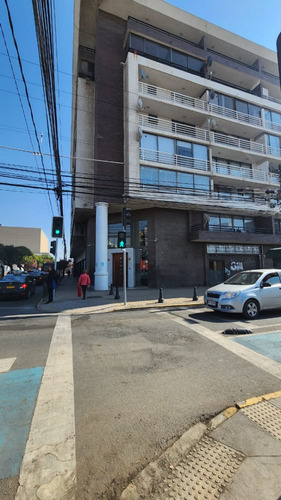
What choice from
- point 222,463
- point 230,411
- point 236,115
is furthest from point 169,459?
point 236,115

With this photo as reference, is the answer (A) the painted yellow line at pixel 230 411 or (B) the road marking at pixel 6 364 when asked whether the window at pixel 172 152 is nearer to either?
(B) the road marking at pixel 6 364

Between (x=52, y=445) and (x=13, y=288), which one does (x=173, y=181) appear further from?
(x=52, y=445)

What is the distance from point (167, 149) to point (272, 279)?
14102 mm

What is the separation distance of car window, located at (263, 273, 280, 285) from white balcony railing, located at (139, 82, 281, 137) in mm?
16475

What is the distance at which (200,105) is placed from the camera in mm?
20750

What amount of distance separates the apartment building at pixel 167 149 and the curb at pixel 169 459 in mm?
14817

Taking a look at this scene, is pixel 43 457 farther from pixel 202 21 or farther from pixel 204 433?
pixel 202 21

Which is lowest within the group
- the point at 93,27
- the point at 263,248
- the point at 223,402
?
the point at 223,402

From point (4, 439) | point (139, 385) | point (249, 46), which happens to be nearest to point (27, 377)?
point (4, 439)

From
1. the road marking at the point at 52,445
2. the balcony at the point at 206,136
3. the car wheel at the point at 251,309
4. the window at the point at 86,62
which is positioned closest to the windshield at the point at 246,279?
the car wheel at the point at 251,309

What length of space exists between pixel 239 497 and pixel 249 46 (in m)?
32.8

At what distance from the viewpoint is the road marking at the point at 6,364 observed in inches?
161

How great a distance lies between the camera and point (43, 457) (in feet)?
7.09

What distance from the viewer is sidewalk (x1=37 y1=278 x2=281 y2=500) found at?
1.78 meters
